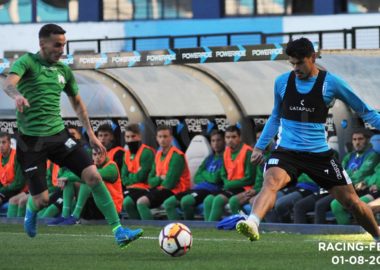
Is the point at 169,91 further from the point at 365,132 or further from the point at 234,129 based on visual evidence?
the point at 365,132

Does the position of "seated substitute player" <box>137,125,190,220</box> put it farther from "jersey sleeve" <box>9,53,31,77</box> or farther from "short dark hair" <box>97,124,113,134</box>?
"jersey sleeve" <box>9,53,31,77</box>

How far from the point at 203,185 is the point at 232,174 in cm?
53

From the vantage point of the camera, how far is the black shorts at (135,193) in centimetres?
1834

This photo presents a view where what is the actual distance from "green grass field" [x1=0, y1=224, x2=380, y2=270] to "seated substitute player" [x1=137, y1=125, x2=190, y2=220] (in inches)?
88.3

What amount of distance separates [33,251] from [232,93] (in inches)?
279

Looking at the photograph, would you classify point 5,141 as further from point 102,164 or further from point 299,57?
point 299,57

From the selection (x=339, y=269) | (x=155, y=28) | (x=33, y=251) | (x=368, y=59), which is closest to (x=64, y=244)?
(x=33, y=251)

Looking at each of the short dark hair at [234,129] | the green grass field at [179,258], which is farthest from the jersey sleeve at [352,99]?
the short dark hair at [234,129]

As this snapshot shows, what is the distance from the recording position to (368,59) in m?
17.3

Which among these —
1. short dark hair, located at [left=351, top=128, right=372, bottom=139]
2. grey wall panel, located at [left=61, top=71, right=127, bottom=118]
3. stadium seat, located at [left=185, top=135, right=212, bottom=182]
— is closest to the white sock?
short dark hair, located at [left=351, top=128, right=372, bottom=139]

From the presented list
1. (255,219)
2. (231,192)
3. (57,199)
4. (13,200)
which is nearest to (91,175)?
(255,219)

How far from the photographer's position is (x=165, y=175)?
1831 cm

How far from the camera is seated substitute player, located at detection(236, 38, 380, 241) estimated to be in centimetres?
1128

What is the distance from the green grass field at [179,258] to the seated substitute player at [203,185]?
191 centimetres
